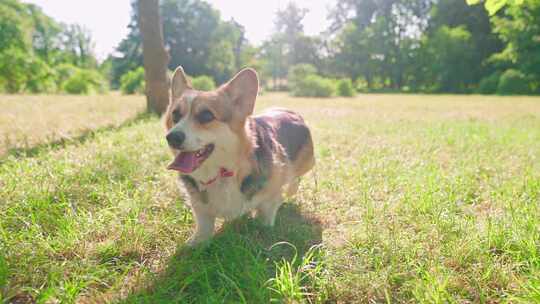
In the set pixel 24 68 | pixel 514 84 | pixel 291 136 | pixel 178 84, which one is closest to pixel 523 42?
pixel 514 84

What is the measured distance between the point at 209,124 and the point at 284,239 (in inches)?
37.4

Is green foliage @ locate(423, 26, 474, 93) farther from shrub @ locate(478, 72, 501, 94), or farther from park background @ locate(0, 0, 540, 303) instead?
park background @ locate(0, 0, 540, 303)

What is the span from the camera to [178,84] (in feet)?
8.68

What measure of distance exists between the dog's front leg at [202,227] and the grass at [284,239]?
8 centimetres

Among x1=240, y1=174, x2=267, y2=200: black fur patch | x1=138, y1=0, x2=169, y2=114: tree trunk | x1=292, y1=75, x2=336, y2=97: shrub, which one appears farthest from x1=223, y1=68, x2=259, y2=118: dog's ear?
x1=292, y1=75, x2=336, y2=97: shrub

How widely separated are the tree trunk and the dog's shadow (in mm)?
6251

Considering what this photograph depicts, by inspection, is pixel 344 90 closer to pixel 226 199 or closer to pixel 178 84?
pixel 178 84

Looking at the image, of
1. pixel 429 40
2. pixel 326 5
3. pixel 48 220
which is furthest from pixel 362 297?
pixel 326 5

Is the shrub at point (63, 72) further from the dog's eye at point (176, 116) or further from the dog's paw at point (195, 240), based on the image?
the dog's paw at point (195, 240)

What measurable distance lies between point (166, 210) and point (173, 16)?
3842cm

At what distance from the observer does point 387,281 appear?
1.64 meters

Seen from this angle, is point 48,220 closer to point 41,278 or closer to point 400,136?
point 41,278

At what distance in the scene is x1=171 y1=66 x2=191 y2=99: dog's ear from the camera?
2613 mm

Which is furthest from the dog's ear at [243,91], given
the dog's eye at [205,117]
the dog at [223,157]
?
the dog's eye at [205,117]
